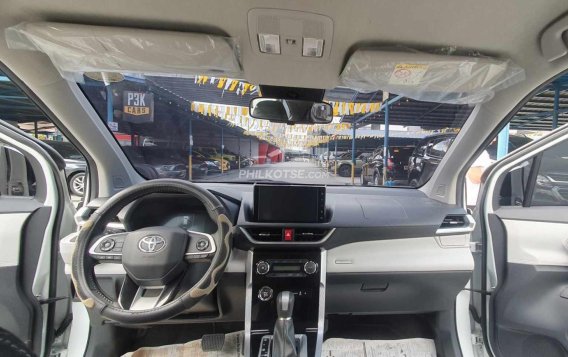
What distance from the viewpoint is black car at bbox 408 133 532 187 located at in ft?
7.29

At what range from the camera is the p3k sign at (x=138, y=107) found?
2000mm

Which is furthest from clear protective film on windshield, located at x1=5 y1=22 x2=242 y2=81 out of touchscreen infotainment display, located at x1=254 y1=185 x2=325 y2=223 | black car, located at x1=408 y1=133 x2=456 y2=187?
black car, located at x1=408 y1=133 x2=456 y2=187

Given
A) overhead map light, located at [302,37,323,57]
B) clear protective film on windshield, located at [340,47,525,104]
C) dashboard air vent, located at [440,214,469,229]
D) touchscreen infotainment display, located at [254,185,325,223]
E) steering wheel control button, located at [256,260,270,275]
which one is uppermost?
overhead map light, located at [302,37,323,57]

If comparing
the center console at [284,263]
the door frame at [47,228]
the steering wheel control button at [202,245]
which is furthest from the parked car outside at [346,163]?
the door frame at [47,228]

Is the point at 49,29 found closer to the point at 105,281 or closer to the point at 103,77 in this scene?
the point at 103,77

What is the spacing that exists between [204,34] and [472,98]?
145cm

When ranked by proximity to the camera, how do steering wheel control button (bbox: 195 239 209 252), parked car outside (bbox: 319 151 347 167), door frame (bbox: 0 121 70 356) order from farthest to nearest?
parked car outside (bbox: 319 151 347 167)
door frame (bbox: 0 121 70 356)
steering wheel control button (bbox: 195 239 209 252)

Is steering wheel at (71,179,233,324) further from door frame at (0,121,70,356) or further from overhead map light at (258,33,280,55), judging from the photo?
overhead map light at (258,33,280,55)

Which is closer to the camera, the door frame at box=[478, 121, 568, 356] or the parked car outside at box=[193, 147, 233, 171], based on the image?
the door frame at box=[478, 121, 568, 356]

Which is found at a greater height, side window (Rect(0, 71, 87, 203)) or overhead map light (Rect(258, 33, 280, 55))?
overhead map light (Rect(258, 33, 280, 55))

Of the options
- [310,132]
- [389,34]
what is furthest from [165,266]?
[389,34]

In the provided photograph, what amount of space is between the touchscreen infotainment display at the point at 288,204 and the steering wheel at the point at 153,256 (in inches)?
16.4

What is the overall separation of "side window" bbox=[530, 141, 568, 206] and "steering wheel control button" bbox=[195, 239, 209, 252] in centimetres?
195

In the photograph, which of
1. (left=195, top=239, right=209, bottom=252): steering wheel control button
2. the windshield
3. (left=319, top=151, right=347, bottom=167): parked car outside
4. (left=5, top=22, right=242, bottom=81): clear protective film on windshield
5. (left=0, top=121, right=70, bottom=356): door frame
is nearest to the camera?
(left=5, top=22, right=242, bottom=81): clear protective film on windshield
